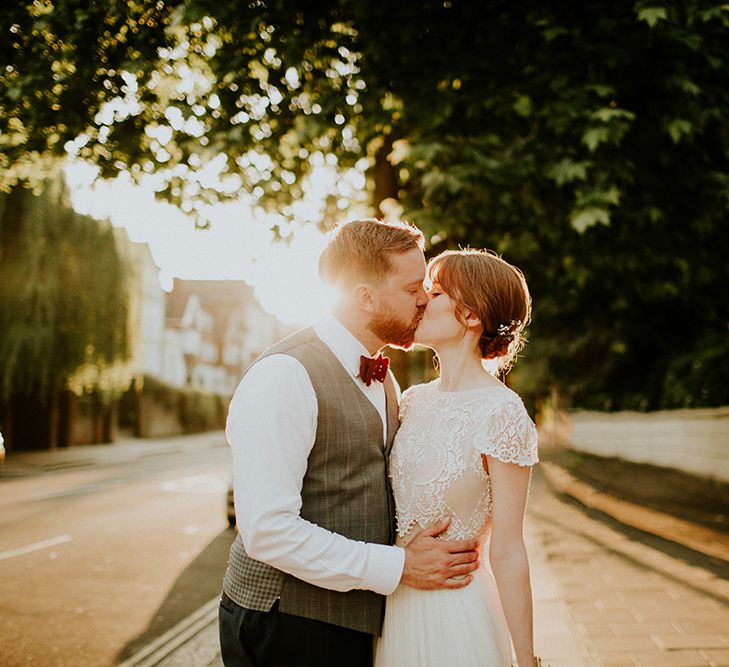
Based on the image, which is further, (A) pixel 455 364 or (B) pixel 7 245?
(B) pixel 7 245

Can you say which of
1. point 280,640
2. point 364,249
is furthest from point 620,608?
point 364,249

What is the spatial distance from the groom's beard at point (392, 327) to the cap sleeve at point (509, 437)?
0.46 metres

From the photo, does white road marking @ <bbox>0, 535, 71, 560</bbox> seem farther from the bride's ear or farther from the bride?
the bride's ear

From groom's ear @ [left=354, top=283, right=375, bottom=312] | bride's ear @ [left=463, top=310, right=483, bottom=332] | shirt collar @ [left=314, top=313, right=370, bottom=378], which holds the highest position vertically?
groom's ear @ [left=354, top=283, right=375, bottom=312]

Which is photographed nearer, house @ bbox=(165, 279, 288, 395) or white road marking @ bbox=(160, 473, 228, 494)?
white road marking @ bbox=(160, 473, 228, 494)

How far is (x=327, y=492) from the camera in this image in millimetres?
2178

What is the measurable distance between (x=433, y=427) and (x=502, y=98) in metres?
3.63

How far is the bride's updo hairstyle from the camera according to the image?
8.54ft

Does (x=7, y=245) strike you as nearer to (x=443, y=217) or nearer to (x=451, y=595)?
(x=443, y=217)

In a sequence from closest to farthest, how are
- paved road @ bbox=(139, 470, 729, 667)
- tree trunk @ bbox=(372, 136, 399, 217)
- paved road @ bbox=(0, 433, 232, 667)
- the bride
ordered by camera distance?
1. the bride
2. paved road @ bbox=(139, 470, 729, 667)
3. paved road @ bbox=(0, 433, 232, 667)
4. tree trunk @ bbox=(372, 136, 399, 217)

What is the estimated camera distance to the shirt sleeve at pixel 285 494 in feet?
6.59

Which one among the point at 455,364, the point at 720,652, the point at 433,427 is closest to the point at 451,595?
the point at 433,427

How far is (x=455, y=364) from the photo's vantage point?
8.84 ft

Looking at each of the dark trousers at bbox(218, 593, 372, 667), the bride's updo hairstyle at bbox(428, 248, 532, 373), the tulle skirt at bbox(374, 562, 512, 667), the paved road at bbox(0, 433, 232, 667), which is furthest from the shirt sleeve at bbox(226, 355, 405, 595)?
the paved road at bbox(0, 433, 232, 667)
